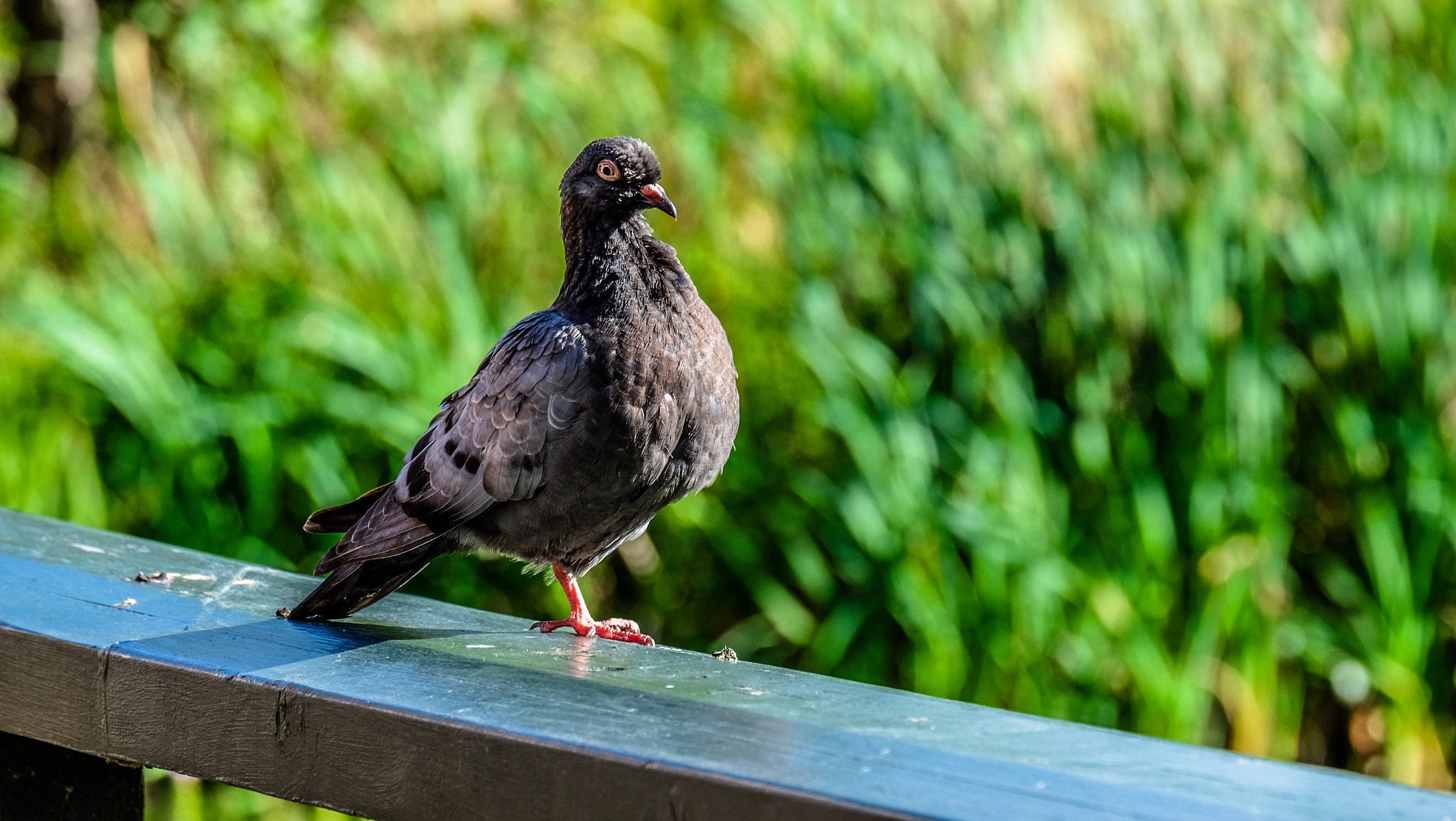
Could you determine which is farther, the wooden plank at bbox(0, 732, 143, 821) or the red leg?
the red leg

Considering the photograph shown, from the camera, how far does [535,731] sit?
1.32 meters

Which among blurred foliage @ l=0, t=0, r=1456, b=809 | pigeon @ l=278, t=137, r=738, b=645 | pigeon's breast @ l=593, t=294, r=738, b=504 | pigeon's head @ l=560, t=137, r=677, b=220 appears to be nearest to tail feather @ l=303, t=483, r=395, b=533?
pigeon @ l=278, t=137, r=738, b=645

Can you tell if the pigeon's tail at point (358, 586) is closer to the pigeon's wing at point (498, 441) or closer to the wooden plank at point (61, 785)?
the pigeon's wing at point (498, 441)

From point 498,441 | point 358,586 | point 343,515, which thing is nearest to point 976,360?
point 498,441

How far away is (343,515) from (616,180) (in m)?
0.77

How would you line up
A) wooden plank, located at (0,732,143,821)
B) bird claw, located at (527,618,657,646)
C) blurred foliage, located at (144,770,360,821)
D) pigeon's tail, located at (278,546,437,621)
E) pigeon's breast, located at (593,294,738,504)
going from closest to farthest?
wooden plank, located at (0,732,143,821), pigeon's tail, located at (278,546,437,621), pigeon's breast, located at (593,294,738,504), bird claw, located at (527,618,657,646), blurred foliage, located at (144,770,360,821)

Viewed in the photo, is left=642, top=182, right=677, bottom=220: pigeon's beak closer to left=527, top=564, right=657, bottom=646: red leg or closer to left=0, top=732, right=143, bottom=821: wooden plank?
left=527, top=564, right=657, bottom=646: red leg

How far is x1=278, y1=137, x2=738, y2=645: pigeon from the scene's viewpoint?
6.93 ft

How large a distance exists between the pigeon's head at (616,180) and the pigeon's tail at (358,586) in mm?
653

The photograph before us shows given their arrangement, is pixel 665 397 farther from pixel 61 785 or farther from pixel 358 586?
pixel 61 785

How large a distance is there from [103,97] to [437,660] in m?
4.65

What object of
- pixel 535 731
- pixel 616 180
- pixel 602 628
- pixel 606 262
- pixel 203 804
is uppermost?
pixel 616 180

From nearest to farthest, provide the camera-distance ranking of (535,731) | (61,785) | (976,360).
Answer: (535,731) → (61,785) → (976,360)

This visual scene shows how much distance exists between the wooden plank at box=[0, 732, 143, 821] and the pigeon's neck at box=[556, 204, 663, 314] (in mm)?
989
